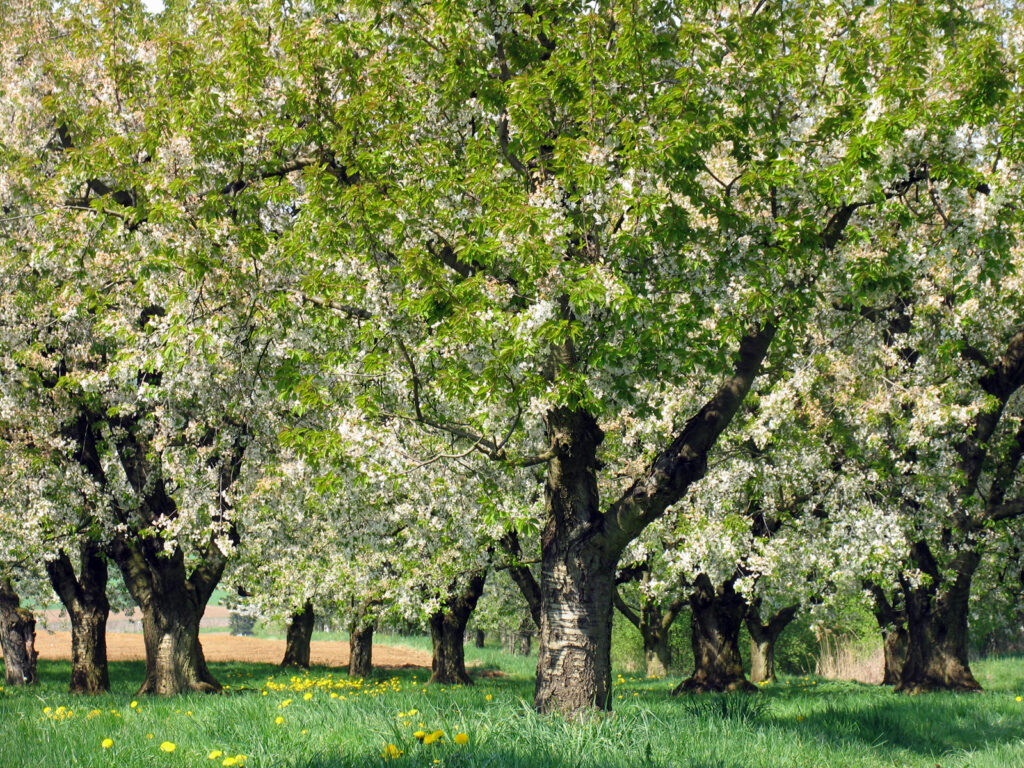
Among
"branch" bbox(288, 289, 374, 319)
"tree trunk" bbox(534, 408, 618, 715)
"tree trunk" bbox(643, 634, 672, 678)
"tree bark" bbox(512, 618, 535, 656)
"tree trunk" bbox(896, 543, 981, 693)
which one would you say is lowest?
"tree bark" bbox(512, 618, 535, 656)

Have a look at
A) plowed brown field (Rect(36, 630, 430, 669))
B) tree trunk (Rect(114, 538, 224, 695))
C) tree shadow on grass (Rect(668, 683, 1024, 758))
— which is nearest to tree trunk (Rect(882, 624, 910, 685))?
tree shadow on grass (Rect(668, 683, 1024, 758))

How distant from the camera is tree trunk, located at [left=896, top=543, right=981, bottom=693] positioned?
16234 millimetres

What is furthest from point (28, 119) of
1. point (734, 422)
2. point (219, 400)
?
point (734, 422)

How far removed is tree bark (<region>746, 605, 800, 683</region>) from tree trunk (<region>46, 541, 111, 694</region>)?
17.1 metres

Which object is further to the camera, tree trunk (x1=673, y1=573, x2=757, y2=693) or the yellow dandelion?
tree trunk (x1=673, y1=573, x2=757, y2=693)

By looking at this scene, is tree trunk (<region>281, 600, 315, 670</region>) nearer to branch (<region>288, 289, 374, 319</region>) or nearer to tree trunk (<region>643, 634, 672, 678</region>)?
tree trunk (<region>643, 634, 672, 678</region>)

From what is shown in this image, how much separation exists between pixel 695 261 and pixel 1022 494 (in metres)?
14.7

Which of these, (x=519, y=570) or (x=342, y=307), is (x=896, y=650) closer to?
(x=519, y=570)

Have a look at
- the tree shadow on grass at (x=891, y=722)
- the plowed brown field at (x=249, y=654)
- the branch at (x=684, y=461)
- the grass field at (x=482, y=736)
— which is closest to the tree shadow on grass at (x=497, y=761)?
the grass field at (x=482, y=736)

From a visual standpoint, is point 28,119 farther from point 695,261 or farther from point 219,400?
point 695,261

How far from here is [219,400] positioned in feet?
40.6

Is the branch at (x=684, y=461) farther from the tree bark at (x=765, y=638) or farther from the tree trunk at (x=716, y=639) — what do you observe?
the tree bark at (x=765, y=638)

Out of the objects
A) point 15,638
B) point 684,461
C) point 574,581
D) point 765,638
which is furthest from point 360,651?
point 684,461

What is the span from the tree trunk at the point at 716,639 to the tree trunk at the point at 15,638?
17048mm
